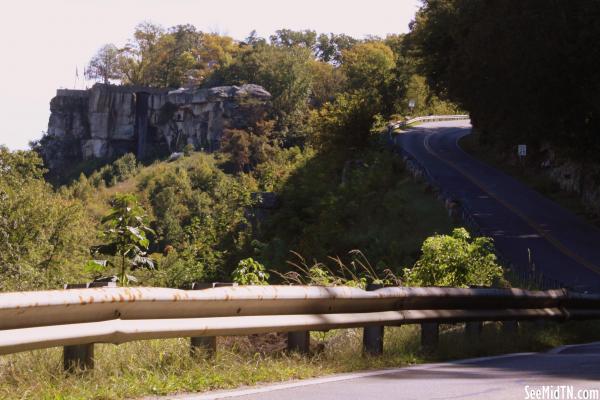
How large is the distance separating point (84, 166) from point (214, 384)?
5370 inches

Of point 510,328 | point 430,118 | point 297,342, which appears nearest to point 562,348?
point 510,328

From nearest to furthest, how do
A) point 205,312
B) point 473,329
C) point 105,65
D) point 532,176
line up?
point 205,312 → point 473,329 → point 532,176 → point 105,65

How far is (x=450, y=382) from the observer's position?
25.1ft

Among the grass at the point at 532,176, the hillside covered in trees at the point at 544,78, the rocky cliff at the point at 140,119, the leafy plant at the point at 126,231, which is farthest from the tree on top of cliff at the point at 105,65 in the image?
the leafy plant at the point at 126,231

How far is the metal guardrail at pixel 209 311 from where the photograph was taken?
5895mm

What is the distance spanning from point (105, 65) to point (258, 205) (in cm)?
10175

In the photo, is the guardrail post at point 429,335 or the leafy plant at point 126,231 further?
the leafy plant at point 126,231

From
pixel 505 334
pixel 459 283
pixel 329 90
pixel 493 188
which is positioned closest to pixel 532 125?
pixel 493 188

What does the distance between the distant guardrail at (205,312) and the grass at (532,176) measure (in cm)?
2725

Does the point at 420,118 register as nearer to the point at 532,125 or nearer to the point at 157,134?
the point at 532,125

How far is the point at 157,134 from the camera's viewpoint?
13712 cm

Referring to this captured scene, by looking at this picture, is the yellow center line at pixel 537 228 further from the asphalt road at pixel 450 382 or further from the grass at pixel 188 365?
the asphalt road at pixel 450 382

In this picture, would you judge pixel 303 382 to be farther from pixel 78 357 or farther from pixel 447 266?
pixel 447 266

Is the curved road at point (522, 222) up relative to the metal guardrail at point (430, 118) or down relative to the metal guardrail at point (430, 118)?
down
